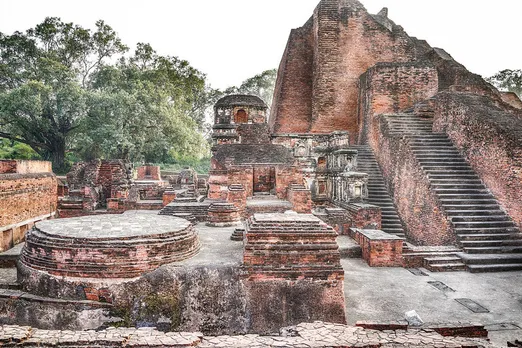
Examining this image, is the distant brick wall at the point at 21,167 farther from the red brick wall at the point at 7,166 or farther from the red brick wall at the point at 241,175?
the red brick wall at the point at 241,175

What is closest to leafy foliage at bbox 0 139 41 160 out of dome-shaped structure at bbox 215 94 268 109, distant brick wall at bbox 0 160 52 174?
dome-shaped structure at bbox 215 94 268 109

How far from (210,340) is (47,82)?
22.4 meters

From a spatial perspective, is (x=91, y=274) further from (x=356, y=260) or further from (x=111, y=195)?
(x=111, y=195)

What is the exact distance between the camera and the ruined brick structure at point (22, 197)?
7504mm

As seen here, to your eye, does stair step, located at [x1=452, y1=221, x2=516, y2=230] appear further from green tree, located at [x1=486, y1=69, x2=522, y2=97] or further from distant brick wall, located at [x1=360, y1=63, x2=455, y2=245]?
green tree, located at [x1=486, y1=69, x2=522, y2=97]

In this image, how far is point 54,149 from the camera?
23391 mm

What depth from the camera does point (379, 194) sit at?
34.8 ft

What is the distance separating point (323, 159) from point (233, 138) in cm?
345

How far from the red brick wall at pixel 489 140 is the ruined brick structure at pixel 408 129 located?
25 millimetres

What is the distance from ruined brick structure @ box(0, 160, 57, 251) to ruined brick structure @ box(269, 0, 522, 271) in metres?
7.14

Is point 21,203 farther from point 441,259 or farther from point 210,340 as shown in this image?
point 441,259

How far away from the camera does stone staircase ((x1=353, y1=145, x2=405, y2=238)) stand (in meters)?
9.45

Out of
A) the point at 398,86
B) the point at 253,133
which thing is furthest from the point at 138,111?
the point at 398,86

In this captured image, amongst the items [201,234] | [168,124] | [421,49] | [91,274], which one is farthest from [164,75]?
[91,274]
